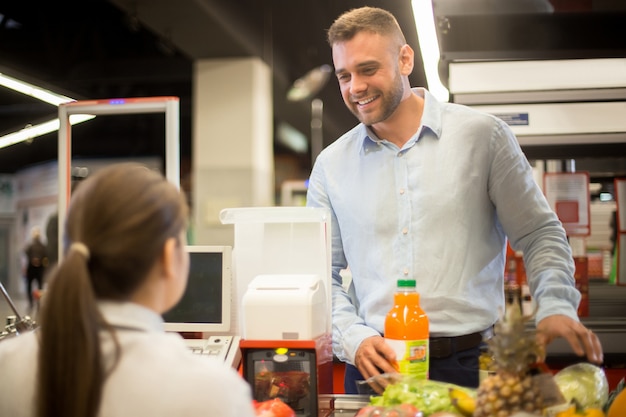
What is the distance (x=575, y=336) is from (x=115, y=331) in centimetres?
122

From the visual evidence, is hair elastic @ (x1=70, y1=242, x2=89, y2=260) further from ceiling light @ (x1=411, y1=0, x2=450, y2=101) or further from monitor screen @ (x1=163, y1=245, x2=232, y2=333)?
ceiling light @ (x1=411, y1=0, x2=450, y2=101)

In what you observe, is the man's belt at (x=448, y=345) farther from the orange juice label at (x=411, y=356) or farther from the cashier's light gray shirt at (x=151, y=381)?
the cashier's light gray shirt at (x=151, y=381)

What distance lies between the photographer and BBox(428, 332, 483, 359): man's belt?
7.86ft

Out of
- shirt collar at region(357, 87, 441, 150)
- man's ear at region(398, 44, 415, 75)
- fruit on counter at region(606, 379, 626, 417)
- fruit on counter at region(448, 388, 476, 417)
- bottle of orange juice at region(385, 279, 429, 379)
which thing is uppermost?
man's ear at region(398, 44, 415, 75)

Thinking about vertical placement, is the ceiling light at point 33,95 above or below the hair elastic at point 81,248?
above

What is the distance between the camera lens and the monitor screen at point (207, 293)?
250 cm

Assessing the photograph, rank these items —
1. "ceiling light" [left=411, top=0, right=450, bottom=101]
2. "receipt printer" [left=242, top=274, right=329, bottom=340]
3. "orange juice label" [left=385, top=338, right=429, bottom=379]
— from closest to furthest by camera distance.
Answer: "orange juice label" [left=385, top=338, right=429, bottom=379]
"receipt printer" [left=242, top=274, right=329, bottom=340]
"ceiling light" [left=411, top=0, right=450, bottom=101]

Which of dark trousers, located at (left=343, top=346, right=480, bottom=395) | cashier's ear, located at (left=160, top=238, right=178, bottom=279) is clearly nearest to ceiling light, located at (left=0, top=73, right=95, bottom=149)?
dark trousers, located at (left=343, top=346, right=480, bottom=395)

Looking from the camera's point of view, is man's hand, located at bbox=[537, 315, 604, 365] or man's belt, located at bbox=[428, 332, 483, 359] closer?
man's hand, located at bbox=[537, 315, 604, 365]

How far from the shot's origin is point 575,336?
76.7 inches

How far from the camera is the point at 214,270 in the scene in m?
2.51

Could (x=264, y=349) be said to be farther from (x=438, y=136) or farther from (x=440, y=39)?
(x=440, y=39)

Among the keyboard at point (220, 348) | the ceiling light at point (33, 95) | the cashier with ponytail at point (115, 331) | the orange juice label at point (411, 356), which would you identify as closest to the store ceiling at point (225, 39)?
the ceiling light at point (33, 95)

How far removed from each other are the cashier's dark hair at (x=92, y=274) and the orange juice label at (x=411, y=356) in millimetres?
916
